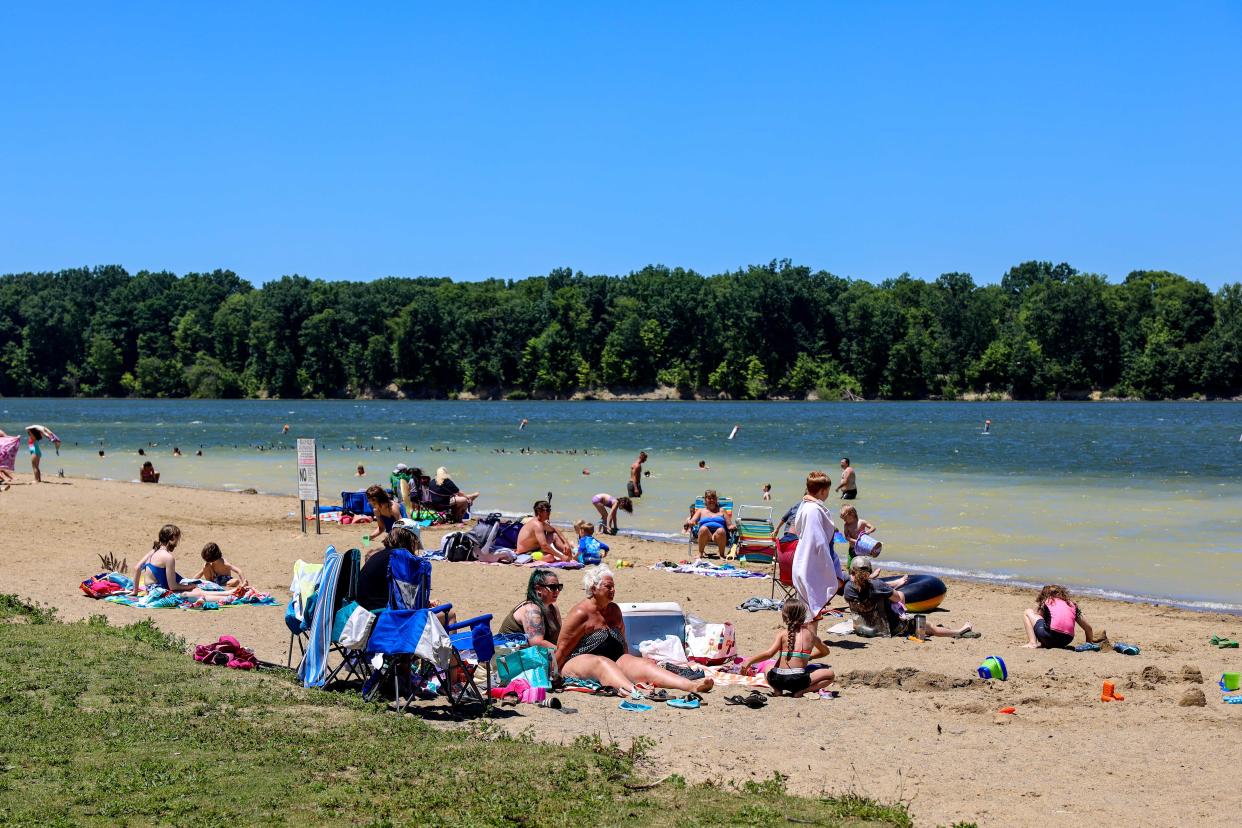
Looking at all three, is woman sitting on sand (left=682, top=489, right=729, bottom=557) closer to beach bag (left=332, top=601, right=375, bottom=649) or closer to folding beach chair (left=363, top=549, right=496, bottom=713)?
folding beach chair (left=363, top=549, right=496, bottom=713)

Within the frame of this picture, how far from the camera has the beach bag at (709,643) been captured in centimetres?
980

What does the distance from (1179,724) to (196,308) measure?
16468 centimetres

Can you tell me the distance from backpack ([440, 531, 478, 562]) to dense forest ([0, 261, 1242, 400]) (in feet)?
380

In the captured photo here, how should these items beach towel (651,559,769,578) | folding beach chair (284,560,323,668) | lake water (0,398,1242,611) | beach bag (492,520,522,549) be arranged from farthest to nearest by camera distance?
lake water (0,398,1242,611) → beach bag (492,520,522,549) → beach towel (651,559,769,578) → folding beach chair (284,560,323,668)

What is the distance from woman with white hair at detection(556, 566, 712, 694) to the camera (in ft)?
28.6

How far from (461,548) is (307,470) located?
3.14m

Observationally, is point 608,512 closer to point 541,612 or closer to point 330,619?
point 541,612

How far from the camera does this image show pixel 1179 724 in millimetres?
7871

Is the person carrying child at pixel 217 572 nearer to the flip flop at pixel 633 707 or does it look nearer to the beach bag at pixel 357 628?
the beach bag at pixel 357 628

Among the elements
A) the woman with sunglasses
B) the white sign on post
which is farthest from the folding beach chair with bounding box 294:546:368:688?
the white sign on post

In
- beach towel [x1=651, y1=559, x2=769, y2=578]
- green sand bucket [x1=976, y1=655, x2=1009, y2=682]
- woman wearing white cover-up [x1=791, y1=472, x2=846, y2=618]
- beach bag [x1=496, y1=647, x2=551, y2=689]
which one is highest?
woman wearing white cover-up [x1=791, y1=472, x2=846, y2=618]

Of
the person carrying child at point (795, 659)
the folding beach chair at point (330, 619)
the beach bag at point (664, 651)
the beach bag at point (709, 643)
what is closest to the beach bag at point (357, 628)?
the folding beach chair at point (330, 619)

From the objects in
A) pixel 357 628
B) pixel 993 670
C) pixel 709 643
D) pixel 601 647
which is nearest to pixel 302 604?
pixel 357 628

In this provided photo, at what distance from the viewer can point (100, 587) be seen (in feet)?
39.2
